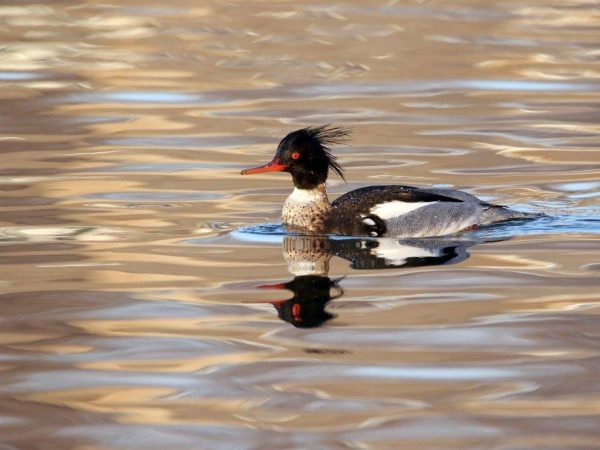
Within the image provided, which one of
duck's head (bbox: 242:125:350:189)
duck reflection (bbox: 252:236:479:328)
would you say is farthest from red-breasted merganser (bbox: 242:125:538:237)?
duck reflection (bbox: 252:236:479:328)

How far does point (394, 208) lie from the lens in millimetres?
9758

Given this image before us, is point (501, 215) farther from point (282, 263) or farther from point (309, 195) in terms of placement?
point (282, 263)

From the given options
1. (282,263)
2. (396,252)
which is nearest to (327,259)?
(282,263)

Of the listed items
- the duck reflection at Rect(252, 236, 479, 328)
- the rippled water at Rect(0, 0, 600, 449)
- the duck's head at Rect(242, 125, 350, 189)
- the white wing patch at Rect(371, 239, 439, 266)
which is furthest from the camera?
the duck's head at Rect(242, 125, 350, 189)

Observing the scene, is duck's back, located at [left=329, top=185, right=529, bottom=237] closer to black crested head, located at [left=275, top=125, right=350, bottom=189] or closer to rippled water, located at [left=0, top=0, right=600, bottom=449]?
rippled water, located at [left=0, top=0, right=600, bottom=449]

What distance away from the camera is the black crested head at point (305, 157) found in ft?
33.7

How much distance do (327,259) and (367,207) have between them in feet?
2.65

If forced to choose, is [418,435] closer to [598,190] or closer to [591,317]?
[591,317]

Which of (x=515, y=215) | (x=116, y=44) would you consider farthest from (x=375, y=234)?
(x=116, y=44)

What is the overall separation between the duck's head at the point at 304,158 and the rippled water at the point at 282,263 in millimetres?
503

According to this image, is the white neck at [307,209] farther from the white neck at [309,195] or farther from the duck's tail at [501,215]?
the duck's tail at [501,215]

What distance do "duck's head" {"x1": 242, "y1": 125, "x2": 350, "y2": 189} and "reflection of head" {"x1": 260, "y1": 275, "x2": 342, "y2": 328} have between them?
6.40ft

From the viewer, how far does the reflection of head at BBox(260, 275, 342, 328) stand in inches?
291

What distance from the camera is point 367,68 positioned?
18.9 metres
